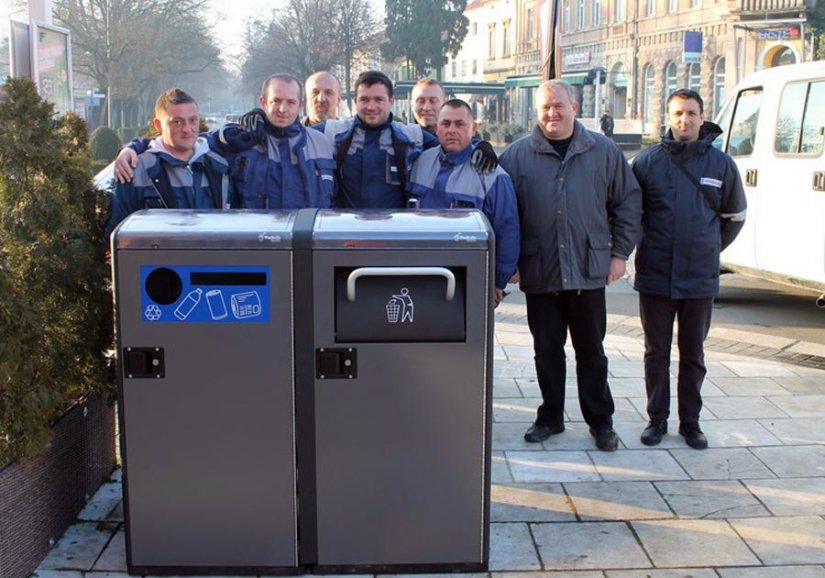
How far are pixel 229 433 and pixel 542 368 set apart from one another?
7.06ft

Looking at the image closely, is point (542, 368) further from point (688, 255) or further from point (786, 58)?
point (786, 58)

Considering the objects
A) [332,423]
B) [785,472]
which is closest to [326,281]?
[332,423]

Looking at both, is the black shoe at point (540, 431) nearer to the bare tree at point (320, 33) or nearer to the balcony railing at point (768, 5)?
the balcony railing at point (768, 5)

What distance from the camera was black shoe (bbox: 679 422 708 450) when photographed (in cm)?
496

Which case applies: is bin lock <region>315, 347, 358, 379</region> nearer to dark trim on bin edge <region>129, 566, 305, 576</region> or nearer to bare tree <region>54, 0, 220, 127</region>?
dark trim on bin edge <region>129, 566, 305, 576</region>

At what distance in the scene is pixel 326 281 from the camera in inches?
128

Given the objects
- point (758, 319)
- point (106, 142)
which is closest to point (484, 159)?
point (758, 319)

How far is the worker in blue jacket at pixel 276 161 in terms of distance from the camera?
449 centimetres

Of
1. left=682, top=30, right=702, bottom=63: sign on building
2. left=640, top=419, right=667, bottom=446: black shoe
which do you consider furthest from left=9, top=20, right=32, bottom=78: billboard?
left=682, top=30, right=702, bottom=63: sign on building

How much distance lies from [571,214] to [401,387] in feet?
5.60

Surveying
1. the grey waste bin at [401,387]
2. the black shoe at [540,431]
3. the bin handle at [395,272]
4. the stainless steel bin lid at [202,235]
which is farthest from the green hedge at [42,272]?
the black shoe at [540,431]

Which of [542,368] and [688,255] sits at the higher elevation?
[688,255]

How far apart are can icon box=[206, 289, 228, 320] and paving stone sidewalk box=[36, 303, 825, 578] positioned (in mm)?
1104

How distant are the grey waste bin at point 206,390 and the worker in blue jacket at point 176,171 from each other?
0.78 m
